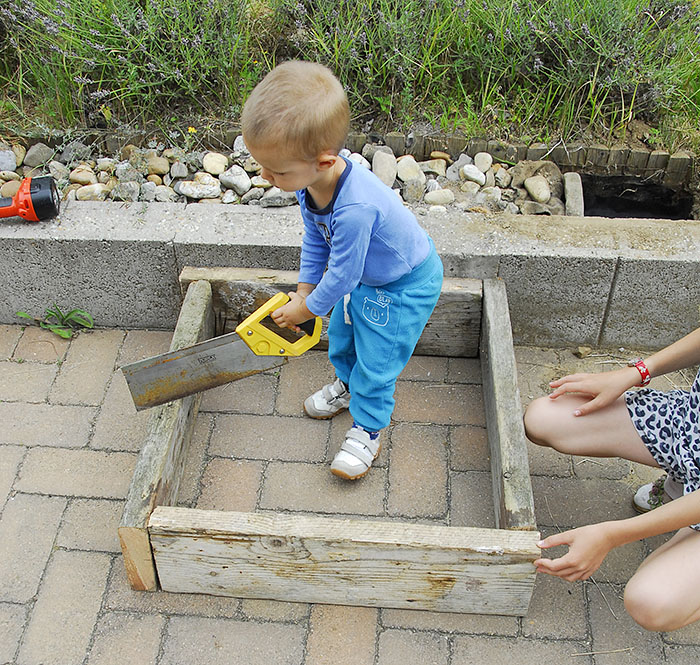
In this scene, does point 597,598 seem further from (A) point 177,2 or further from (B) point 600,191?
(A) point 177,2

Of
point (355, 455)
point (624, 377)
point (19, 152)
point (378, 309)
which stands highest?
point (378, 309)

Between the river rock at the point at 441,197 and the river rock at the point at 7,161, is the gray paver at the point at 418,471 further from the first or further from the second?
the river rock at the point at 7,161

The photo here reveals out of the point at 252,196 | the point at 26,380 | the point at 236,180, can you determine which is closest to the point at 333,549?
the point at 26,380

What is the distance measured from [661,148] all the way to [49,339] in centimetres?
278

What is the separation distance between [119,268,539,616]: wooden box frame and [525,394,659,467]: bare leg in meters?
0.12

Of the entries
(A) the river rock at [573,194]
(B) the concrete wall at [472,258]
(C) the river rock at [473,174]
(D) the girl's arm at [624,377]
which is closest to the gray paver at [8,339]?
(B) the concrete wall at [472,258]

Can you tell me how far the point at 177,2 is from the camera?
3344mm

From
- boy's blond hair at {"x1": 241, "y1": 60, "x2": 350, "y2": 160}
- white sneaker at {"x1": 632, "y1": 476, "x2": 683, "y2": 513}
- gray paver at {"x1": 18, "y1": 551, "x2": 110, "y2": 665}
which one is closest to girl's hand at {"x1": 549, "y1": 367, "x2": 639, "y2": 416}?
white sneaker at {"x1": 632, "y1": 476, "x2": 683, "y2": 513}

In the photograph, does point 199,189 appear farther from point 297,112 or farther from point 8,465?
point 297,112

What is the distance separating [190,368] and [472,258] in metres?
1.08

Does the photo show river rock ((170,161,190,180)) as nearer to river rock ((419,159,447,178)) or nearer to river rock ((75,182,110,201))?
river rock ((75,182,110,201))

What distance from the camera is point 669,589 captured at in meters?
1.86

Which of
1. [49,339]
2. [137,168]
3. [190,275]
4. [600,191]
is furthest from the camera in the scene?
[600,191]

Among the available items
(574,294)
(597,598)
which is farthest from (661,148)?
(597,598)
